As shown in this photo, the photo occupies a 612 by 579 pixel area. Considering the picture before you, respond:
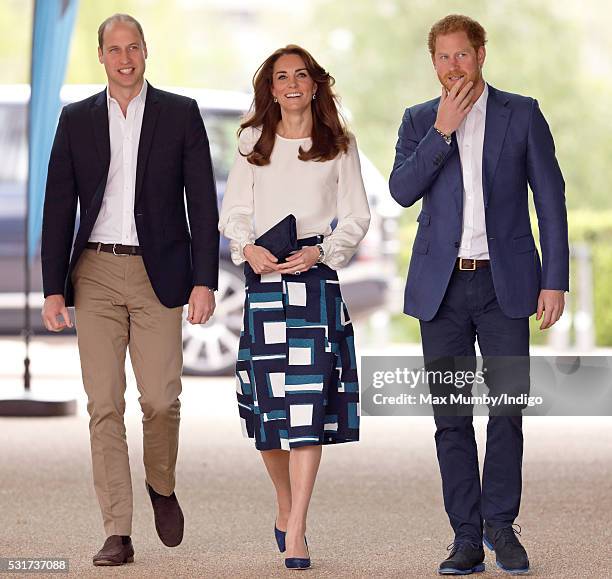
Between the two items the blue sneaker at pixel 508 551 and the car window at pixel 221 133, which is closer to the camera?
the blue sneaker at pixel 508 551

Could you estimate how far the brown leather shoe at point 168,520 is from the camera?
20.5ft

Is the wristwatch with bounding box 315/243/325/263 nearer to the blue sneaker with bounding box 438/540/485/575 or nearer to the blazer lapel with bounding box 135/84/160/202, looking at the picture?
the blazer lapel with bounding box 135/84/160/202

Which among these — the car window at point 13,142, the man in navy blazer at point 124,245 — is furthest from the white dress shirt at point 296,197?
the car window at point 13,142

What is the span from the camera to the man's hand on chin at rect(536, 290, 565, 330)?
5.87 m

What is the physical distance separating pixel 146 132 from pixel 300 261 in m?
0.74

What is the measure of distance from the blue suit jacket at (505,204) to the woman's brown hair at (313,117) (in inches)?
12.2

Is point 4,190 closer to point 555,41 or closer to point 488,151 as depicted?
point 488,151

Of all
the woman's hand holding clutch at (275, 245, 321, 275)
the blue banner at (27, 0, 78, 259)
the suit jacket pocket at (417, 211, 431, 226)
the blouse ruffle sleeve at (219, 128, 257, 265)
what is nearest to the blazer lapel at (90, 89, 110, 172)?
the blouse ruffle sleeve at (219, 128, 257, 265)

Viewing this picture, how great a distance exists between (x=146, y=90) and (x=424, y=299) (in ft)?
4.23

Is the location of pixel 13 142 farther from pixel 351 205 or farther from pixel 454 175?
pixel 454 175

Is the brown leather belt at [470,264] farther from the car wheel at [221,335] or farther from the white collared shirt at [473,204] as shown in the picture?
the car wheel at [221,335]

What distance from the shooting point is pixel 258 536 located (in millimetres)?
6738

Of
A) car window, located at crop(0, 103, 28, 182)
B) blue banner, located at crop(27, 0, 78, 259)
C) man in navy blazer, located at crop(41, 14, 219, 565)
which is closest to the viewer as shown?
man in navy blazer, located at crop(41, 14, 219, 565)

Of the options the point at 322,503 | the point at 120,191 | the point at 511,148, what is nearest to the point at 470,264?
the point at 511,148
